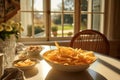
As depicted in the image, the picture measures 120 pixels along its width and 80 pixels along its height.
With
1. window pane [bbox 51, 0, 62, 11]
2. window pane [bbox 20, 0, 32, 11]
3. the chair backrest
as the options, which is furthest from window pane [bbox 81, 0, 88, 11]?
the chair backrest

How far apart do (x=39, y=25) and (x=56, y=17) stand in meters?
0.30

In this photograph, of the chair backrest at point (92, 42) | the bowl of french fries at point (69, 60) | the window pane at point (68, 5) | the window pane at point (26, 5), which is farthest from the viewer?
the window pane at point (68, 5)

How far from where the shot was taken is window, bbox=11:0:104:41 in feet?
9.59

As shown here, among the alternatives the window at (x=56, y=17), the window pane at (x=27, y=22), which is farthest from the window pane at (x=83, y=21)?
the window pane at (x=27, y=22)

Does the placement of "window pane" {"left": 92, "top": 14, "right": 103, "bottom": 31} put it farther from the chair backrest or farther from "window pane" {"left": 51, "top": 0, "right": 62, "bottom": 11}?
the chair backrest

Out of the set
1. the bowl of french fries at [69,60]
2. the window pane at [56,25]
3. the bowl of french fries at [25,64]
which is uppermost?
the window pane at [56,25]

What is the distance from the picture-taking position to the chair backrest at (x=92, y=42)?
1918 mm

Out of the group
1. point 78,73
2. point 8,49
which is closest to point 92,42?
point 78,73

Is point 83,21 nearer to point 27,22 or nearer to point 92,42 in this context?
point 27,22

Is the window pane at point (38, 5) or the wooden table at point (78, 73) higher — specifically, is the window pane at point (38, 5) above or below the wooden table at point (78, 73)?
above

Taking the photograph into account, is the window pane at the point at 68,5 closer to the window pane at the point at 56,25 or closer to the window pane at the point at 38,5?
the window pane at the point at 56,25

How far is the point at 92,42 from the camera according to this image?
78.0 inches

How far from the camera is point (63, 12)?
301 centimetres

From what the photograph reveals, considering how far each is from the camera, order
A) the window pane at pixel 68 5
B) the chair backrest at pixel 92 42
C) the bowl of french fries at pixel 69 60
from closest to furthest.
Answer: the bowl of french fries at pixel 69 60, the chair backrest at pixel 92 42, the window pane at pixel 68 5
